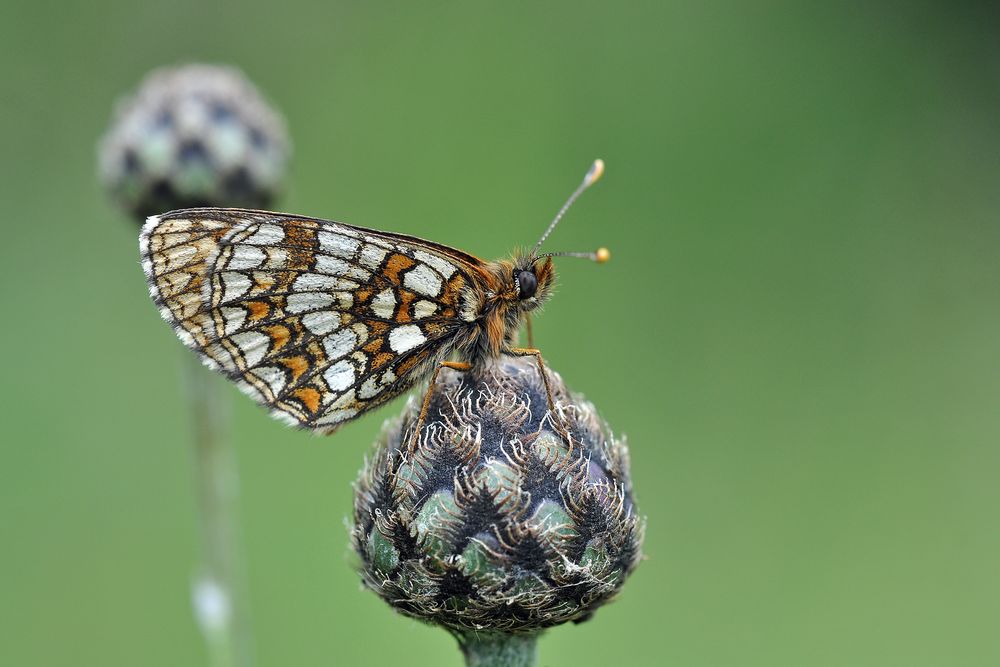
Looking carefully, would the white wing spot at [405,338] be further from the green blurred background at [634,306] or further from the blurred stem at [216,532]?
the green blurred background at [634,306]

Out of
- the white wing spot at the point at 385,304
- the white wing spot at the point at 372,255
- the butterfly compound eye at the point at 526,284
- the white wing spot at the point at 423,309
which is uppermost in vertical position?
the butterfly compound eye at the point at 526,284

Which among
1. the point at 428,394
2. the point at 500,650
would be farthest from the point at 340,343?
the point at 500,650

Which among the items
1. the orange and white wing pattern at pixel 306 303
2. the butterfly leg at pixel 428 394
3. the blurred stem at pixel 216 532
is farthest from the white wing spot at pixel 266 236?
the blurred stem at pixel 216 532

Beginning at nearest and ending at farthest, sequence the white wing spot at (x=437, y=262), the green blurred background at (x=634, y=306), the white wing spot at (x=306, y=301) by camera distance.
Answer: the white wing spot at (x=437, y=262) < the white wing spot at (x=306, y=301) < the green blurred background at (x=634, y=306)

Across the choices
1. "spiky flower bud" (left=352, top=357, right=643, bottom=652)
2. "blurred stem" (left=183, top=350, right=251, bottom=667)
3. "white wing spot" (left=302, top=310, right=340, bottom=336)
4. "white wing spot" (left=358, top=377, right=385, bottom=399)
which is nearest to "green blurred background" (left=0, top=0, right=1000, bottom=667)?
"blurred stem" (left=183, top=350, right=251, bottom=667)

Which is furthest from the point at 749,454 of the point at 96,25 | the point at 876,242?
the point at 96,25

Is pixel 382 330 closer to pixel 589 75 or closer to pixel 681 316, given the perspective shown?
pixel 681 316

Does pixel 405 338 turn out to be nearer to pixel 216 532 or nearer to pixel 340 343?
pixel 340 343
